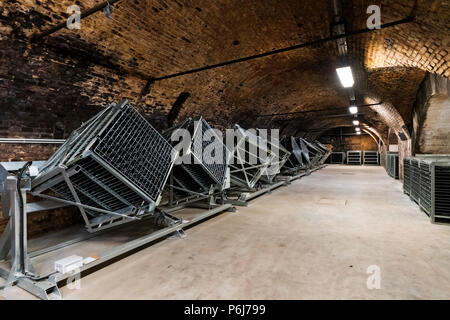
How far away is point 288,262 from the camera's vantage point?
2580 millimetres

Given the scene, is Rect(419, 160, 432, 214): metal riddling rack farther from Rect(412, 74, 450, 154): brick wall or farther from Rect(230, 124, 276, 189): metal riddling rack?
Rect(230, 124, 276, 189): metal riddling rack

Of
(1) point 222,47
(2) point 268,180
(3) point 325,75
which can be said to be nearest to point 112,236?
(1) point 222,47

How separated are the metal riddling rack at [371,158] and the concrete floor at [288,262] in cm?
1625

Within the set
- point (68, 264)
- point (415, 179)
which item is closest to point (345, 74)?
point (415, 179)

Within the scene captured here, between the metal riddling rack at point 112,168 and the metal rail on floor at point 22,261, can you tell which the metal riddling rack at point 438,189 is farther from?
the metal rail on floor at point 22,261

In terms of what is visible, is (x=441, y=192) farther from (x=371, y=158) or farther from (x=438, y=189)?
(x=371, y=158)

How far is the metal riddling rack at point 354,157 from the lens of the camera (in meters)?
19.2

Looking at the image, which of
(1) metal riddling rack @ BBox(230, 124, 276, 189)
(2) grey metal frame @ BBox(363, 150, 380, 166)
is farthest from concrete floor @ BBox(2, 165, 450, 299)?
(2) grey metal frame @ BBox(363, 150, 380, 166)

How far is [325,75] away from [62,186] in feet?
23.9

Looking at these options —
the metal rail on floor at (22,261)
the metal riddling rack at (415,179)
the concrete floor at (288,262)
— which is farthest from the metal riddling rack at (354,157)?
the metal rail on floor at (22,261)

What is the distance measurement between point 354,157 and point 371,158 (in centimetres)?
116

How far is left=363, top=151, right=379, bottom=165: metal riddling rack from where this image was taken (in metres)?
18.6

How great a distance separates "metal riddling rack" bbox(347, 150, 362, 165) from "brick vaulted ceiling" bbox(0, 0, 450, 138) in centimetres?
1305

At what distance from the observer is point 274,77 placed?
7.41 metres
